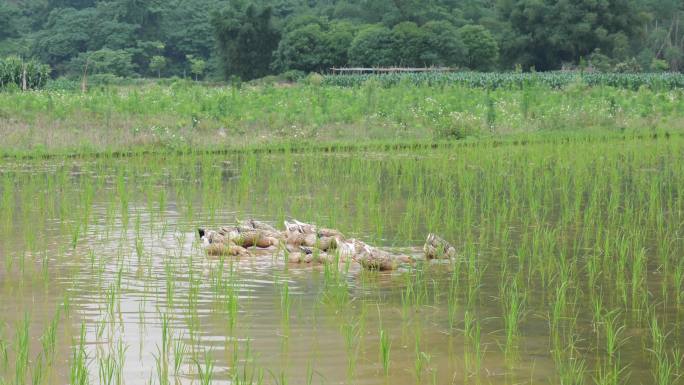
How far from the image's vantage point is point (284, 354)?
5934 millimetres

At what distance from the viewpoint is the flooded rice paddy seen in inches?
225

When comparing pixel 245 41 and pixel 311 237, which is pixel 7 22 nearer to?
pixel 245 41

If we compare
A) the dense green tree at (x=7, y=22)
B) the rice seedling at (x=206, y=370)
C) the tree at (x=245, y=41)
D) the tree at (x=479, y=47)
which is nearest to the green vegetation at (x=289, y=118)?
the rice seedling at (x=206, y=370)

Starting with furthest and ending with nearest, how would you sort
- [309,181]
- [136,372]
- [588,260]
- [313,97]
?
1. [313,97]
2. [309,181]
3. [588,260]
4. [136,372]

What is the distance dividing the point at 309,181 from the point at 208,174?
160cm

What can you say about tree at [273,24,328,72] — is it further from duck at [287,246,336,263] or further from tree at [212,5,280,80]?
duck at [287,246,336,263]

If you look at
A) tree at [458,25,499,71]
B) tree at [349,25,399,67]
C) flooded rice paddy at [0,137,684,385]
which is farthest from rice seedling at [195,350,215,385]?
tree at [458,25,499,71]

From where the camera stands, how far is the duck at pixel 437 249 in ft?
28.6

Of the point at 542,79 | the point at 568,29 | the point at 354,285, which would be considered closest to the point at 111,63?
the point at 568,29

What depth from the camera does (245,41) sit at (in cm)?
6506

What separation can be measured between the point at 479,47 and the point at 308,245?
55575mm

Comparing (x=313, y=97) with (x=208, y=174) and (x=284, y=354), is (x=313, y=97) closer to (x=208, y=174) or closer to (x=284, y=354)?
(x=208, y=174)

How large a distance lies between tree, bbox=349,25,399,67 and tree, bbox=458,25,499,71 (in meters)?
4.82

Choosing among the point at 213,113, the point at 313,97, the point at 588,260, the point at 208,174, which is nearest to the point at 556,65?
the point at 313,97
